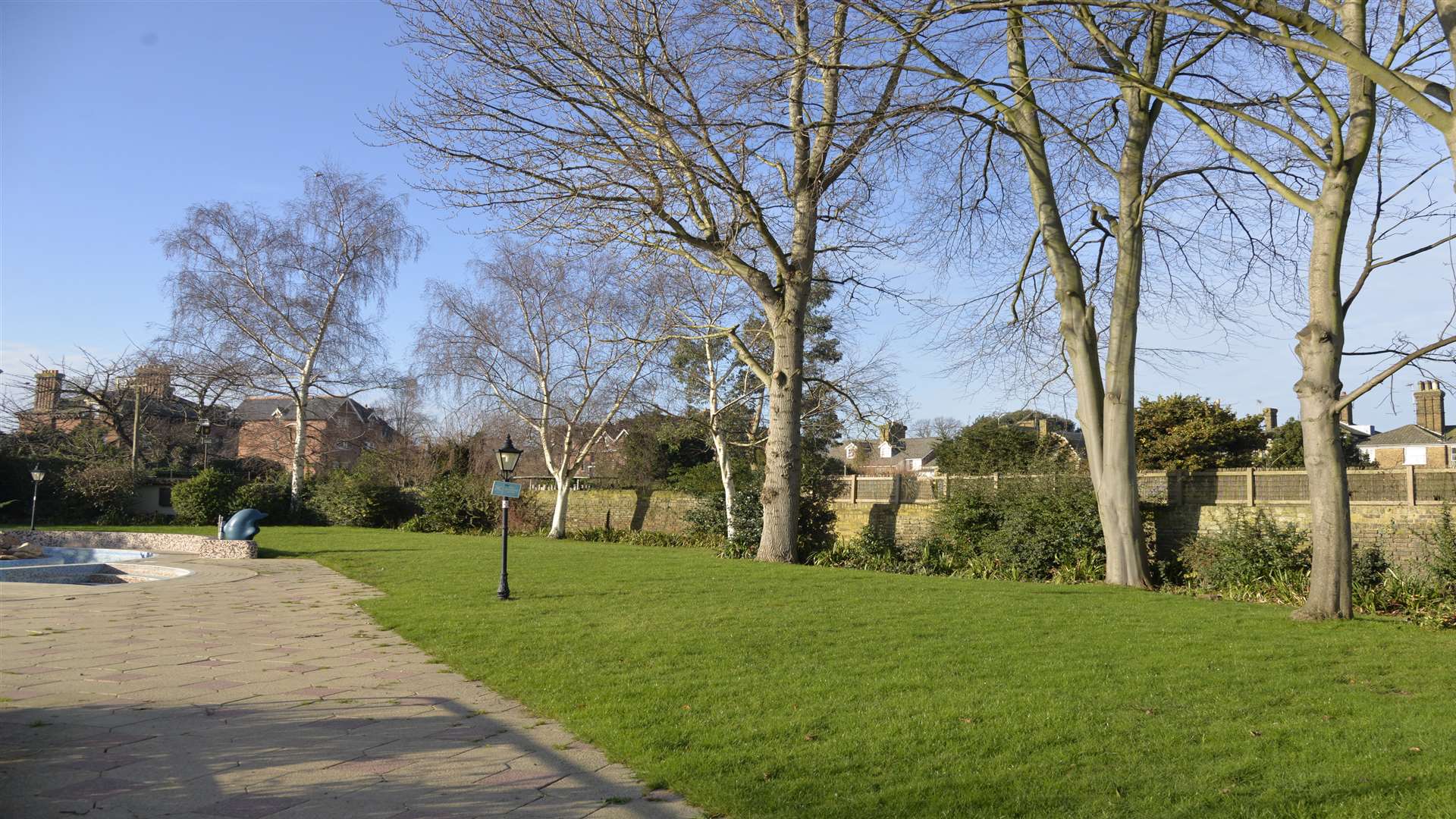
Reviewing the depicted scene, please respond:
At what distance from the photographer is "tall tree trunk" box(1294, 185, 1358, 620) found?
11.0m

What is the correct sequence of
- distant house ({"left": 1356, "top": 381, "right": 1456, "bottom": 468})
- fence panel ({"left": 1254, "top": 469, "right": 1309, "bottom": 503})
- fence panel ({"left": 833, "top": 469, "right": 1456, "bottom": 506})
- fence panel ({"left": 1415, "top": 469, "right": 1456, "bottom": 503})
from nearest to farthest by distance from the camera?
fence panel ({"left": 1415, "top": 469, "right": 1456, "bottom": 503})
fence panel ({"left": 833, "top": 469, "right": 1456, "bottom": 506})
fence panel ({"left": 1254, "top": 469, "right": 1309, "bottom": 503})
distant house ({"left": 1356, "top": 381, "right": 1456, "bottom": 468})

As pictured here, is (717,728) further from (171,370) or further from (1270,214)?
(171,370)

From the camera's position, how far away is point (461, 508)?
3234cm

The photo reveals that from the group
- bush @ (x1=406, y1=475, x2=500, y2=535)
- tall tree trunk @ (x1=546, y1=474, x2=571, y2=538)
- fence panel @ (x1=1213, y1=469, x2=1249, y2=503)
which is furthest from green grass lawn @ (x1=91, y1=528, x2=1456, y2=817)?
bush @ (x1=406, y1=475, x2=500, y2=535)

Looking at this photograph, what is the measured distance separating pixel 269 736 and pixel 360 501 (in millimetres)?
30000

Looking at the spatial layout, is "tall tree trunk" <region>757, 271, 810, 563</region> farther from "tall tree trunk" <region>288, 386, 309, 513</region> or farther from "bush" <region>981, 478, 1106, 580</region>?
"tall tree trunk" <region>288, 386, 309, 513</region>

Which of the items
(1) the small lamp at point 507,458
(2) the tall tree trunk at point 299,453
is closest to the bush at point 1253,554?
(1) the small lamp at point 507,458

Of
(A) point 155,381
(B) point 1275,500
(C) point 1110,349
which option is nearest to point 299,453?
(A) point 155,381

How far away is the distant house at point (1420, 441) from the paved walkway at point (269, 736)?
41497 millimetres

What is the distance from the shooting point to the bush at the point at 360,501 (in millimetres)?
33750

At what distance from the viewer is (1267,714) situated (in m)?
6.09

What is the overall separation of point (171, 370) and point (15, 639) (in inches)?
1129

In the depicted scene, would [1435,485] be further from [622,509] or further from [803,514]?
[622,509]

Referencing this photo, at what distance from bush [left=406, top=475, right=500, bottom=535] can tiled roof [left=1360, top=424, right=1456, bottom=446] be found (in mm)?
42765
